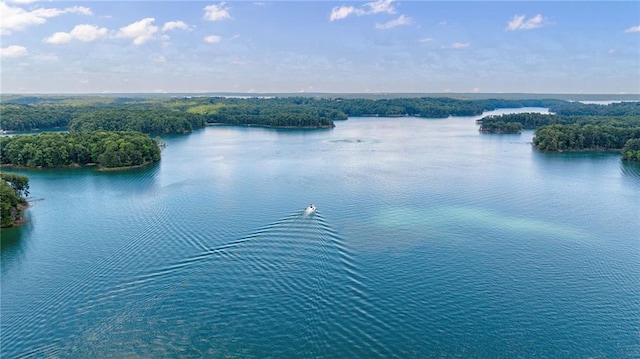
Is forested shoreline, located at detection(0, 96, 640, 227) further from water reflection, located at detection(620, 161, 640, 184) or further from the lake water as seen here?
the lake water

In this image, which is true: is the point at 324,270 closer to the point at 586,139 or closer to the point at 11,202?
the point at 11,202

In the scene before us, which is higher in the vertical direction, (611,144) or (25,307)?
(611,144)

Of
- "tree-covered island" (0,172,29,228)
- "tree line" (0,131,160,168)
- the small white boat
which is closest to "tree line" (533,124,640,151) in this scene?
the small white boat

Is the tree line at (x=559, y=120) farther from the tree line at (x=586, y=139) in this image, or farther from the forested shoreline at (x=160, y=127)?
the tree line at (x=586, y=139)

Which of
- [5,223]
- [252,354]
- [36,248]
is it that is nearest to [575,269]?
[252,354]

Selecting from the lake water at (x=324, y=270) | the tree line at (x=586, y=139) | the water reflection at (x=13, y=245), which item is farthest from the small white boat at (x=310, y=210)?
the tree line at (x=586, y=139)

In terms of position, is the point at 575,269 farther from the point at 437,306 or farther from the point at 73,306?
the point at 73,306
